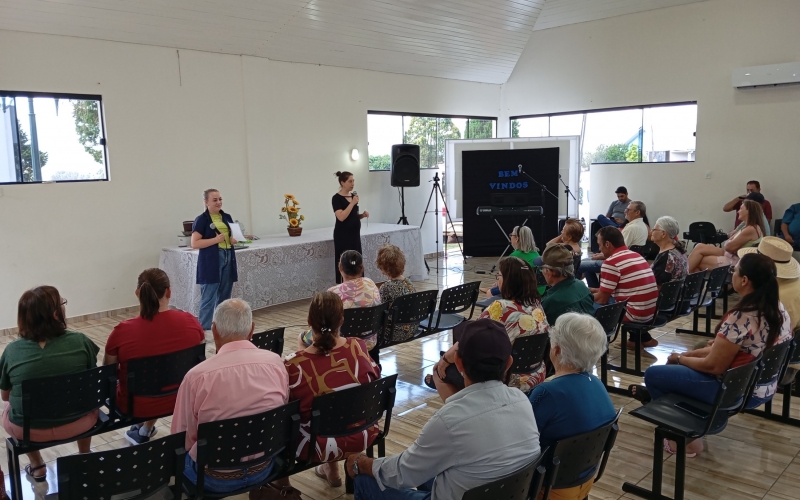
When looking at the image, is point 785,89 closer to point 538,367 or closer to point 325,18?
point 325,18

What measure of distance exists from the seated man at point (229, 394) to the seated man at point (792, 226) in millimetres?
7967

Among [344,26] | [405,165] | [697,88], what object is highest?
[344,26]

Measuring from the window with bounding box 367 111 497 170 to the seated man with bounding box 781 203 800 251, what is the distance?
5.30 metres

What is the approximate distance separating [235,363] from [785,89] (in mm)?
9210

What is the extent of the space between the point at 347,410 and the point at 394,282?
1827mm

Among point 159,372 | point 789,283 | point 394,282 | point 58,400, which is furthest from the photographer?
point 394,282

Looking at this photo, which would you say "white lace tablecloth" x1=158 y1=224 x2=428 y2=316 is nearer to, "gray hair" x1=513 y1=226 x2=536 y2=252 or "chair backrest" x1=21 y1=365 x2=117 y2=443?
"gray hair" x1=513 y1=226 x2=536 y2=252

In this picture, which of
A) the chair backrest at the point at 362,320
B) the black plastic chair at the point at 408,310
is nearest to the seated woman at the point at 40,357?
the chair backrest at the point at 362,320

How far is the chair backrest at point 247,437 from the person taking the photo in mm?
2193

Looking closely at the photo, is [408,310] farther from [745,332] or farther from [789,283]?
[789,283]

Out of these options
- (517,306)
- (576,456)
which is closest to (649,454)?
(517,306)

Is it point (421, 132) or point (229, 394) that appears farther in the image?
point (421, 132)

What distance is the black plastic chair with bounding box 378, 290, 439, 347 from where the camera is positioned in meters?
4.14

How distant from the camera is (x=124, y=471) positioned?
2.00m
